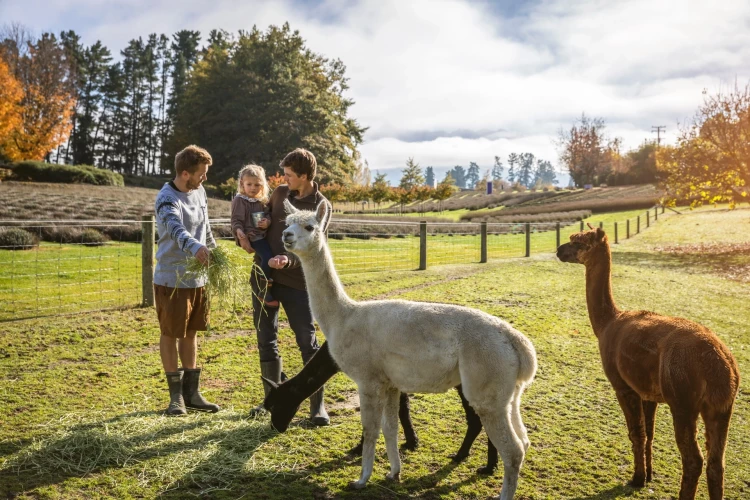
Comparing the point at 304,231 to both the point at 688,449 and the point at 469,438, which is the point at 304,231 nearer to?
the point at 469,438

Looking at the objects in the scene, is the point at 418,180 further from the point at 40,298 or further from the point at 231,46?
the point at 40,298

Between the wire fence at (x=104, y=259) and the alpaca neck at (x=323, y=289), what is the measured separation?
91cm

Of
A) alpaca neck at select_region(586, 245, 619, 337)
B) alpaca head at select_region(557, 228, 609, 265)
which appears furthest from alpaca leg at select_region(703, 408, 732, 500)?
alpaca head at select_region(557, 228, 609, 265)

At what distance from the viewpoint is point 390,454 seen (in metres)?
3.77

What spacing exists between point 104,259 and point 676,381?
1226cm

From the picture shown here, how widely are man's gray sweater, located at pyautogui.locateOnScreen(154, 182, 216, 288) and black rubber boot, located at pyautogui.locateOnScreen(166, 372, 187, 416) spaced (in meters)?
0.85

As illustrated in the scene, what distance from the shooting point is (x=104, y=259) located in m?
12.4

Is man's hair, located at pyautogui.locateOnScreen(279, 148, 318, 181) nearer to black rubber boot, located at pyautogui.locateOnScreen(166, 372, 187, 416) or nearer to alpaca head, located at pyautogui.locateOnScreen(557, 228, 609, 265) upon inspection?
black rubber boot, located at pyautogui.locateOnScreen(166, 372, 187, 416)

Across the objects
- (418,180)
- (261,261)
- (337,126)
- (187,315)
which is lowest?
(187,315)

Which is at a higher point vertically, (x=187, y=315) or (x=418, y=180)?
(x=418, y=180)

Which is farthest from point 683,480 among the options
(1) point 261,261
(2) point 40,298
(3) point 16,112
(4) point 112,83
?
(4) point 112,83

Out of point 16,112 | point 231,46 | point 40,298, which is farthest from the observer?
point 231,46

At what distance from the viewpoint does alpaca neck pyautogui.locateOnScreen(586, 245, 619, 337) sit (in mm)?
4273

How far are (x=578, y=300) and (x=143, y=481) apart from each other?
8895 mm
